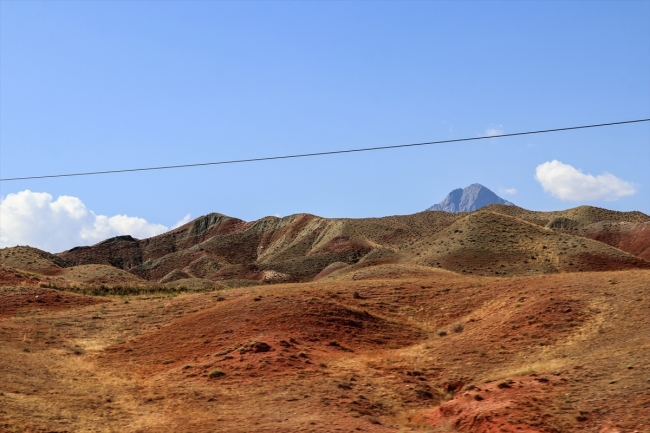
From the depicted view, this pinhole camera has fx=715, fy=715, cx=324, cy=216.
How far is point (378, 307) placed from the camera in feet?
125

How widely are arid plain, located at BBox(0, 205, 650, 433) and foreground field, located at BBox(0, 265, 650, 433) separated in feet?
0.27

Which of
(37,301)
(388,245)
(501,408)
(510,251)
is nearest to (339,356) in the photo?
(501,408)

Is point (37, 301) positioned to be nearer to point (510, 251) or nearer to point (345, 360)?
point (345, 360)

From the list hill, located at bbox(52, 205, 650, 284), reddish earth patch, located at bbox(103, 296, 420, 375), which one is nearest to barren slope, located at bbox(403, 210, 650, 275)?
hill, located at bbox(52, 205, 650, 284)

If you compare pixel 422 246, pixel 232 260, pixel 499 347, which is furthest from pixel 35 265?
pixel 499 347

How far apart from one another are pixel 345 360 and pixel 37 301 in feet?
73.5

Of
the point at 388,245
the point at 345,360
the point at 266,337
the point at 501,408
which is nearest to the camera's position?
the point at 501,408

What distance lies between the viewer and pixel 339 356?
95.0 feet

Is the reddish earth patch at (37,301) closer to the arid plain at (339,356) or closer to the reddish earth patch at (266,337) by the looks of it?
the arid plain at (339,356)

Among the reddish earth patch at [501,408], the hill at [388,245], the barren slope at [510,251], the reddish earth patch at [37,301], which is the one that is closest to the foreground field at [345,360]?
the reddish earth patch at [501,408]

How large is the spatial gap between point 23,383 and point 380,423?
12.3m

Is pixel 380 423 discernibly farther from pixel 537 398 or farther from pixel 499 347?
pixel 499 347

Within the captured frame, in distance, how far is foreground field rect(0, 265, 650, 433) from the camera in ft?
67.7

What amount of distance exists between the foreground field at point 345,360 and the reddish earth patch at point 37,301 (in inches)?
8.0
